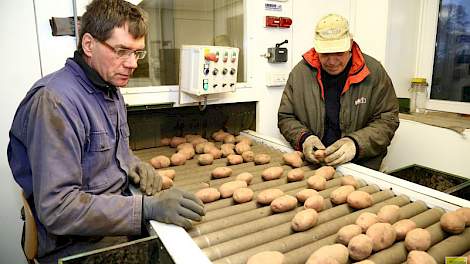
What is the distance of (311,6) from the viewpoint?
2326mm

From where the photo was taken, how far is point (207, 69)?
6.03 ft

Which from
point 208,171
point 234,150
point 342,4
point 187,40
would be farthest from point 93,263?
point 342,4

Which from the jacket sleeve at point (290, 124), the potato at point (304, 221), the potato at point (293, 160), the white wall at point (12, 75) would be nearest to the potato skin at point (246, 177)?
the potato at point (293, 160)

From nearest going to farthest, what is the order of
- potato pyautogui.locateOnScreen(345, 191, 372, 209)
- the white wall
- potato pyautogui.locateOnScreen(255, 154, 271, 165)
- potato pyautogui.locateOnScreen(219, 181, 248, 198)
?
1. potato pyautogui.locateOnScreen(345, 191, 372, 209)
2. potato pyautogui.locateOnScreen(219, 181, 248, 198)
3. the white wall
4. potato pyautogui.locateOnScreen(255, 154, 271, 165)

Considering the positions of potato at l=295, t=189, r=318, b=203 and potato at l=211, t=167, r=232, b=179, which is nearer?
potato at l=295, t=189, r=318, b=203

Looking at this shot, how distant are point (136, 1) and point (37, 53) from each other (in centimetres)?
53

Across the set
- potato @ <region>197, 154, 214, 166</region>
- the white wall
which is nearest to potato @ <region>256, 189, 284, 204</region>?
potato @ <region>197, 154, 214, 166</region>

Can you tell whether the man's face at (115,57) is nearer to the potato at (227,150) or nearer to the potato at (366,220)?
the potato at (227,150)

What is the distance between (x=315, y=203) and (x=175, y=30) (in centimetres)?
135

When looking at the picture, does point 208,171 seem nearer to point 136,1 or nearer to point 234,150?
point 234,150

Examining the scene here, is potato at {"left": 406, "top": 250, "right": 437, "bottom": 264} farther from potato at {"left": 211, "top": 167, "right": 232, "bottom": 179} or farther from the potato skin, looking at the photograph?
potato at {"left": 211, "top": 167, "right": 232, "bottom": 179}

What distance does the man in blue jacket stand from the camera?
1.00 metres

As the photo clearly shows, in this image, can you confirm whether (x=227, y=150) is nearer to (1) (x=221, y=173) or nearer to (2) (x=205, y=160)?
(2) (x=205, y=160)

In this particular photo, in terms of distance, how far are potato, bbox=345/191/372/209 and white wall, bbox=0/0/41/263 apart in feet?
4.91
